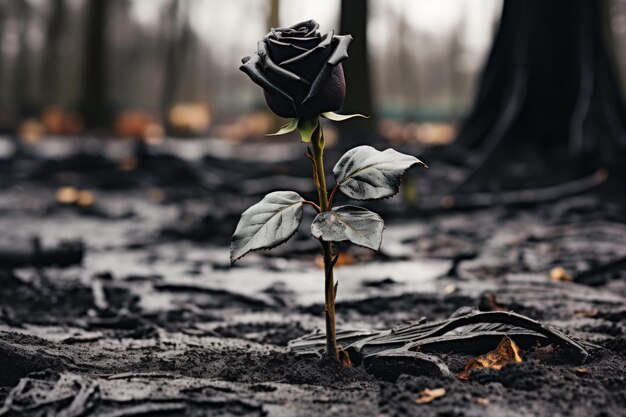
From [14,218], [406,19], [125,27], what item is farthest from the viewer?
[125,27]

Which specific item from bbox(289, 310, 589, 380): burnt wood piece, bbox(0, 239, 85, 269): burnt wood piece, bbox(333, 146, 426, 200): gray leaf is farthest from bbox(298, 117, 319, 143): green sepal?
bbox(0, 239, 85, 269): burnt wood piece

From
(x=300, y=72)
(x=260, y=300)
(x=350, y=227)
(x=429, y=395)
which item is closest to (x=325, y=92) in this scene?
(x=300, y=72)

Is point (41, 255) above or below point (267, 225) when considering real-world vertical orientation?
below

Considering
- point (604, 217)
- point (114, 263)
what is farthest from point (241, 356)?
point (604, 217)

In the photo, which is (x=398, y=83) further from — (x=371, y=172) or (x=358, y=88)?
(x=371, y=172)

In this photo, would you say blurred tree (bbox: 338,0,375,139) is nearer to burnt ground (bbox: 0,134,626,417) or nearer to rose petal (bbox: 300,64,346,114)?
burnt ground (bbox: 0,134,626,417)

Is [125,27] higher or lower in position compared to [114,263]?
higher

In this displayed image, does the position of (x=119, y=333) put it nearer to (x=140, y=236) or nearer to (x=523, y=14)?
A: (x=140, y=236)
